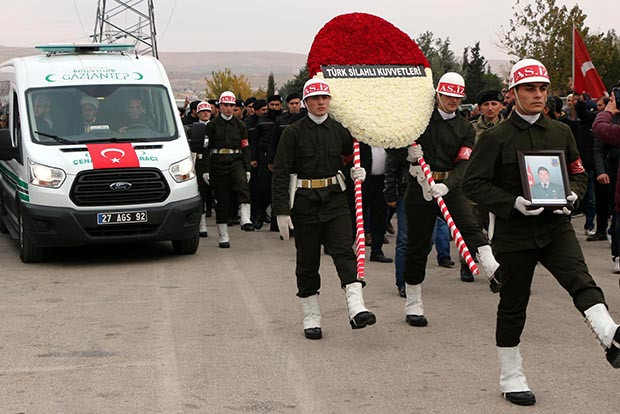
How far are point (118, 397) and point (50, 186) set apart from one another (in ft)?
20.8

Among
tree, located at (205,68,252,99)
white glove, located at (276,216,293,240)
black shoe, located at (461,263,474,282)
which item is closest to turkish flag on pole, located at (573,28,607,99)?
black shoe, located at (461,263,474,282)

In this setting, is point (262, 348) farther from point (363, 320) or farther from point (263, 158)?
point (263, 158)

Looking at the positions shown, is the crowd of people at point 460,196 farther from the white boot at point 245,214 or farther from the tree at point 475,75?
the tree at point 475,75

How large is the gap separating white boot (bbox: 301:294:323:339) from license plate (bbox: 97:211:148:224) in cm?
463

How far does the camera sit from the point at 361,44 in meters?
Answer: 9.62

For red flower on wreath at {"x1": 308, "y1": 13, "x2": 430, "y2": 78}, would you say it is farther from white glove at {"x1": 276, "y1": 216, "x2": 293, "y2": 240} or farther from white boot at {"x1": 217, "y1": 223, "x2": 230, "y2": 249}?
white boot at {"x1": 217, "y1": 223, "x2": 230, "y2": 249}

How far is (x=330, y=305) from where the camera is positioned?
9.95 m

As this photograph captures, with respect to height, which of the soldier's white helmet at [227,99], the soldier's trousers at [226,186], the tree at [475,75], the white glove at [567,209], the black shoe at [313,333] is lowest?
the tree at [475,75]

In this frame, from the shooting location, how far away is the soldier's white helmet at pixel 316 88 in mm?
8477

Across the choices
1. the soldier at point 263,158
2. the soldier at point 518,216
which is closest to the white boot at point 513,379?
the soldier at point 518,216

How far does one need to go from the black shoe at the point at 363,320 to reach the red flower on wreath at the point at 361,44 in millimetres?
2402

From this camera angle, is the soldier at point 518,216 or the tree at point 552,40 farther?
the tree at point 552,40

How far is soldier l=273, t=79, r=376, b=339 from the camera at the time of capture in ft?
27.9

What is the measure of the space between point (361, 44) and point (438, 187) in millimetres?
1643
